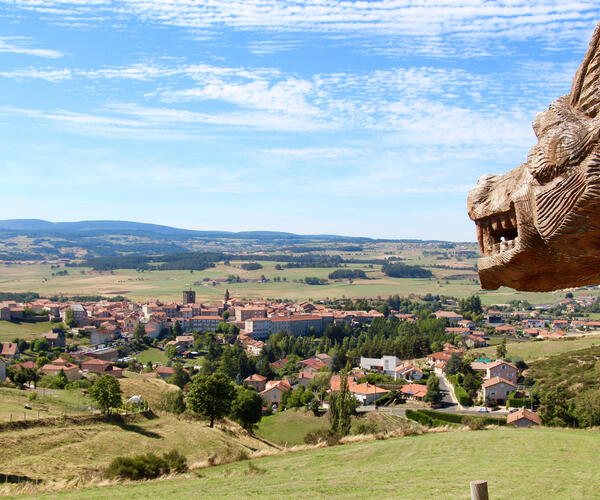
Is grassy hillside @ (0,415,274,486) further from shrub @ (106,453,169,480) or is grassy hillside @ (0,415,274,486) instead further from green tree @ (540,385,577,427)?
green tree @ (540,385,577,427)

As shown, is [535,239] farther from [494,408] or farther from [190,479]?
[494,408]

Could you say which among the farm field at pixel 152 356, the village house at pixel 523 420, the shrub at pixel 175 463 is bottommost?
the farm field at pixel 152 356

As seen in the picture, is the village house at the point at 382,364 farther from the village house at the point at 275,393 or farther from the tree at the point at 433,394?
the tree at the point at 433,394

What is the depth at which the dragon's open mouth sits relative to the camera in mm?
3623

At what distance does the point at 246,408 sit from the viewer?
3841cm

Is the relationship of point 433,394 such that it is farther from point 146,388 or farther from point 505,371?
point 146,388

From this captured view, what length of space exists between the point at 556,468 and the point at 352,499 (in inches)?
298

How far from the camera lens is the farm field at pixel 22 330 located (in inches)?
3164

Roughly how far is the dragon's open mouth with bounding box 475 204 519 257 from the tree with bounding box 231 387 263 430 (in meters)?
36.1

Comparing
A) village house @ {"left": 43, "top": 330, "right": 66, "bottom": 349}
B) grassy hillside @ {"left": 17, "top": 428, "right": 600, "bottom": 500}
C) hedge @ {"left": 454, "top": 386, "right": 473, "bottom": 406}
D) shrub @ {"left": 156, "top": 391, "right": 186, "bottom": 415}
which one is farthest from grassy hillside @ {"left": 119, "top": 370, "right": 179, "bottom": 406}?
village house @ {"left": 43, "top": 330, "right": 66, "bottom": 349}

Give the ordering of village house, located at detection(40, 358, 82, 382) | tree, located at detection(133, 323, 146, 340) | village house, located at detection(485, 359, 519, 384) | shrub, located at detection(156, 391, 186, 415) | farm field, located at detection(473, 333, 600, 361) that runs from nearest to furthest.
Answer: shrub, located at detection(156, 391, 186, 415) < village house, located at detection(485, 359, 519, 384) < village house, located at detection(40, 358, 82, 382) < farm field, located at detection(473, 333, 600, 361) < tree, located at detection(133, 323, 146, 340)

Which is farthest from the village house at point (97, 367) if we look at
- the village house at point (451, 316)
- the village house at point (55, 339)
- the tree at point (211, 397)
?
the village house at point (451, 316)

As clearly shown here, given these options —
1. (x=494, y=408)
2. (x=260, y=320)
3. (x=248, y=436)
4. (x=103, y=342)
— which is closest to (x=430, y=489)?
(x=248, y=436)

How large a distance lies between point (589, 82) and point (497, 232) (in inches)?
45.7
